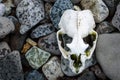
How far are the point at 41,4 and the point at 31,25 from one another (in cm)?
10

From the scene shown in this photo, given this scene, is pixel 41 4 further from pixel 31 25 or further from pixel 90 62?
pixel 90 62

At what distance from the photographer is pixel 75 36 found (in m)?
1.46

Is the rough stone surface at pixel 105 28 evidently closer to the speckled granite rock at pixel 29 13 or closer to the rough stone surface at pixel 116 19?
the rough stone surface at pixel 116 19

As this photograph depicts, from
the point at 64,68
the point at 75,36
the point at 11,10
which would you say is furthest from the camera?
the point at 11,10

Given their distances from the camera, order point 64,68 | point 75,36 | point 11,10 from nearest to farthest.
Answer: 1. point 75,36
2. point 64,68
3. point 11,10

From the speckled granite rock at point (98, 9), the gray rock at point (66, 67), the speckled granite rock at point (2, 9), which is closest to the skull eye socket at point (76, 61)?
the gray rock at point (66, 67)

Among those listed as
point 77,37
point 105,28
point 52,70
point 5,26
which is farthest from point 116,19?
point 5,26

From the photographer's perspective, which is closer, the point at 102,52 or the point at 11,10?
the point at 102,52

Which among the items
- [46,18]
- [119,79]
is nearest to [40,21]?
[46,18]

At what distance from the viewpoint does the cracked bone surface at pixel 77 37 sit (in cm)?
144

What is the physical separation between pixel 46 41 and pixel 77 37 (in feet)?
0.57

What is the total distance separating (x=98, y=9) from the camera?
1.59 m

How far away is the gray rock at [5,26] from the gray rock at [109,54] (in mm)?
332

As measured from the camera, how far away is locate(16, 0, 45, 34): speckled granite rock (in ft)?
5.23
